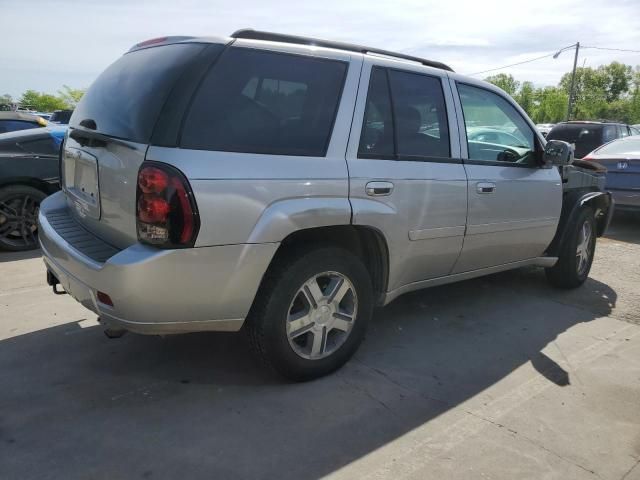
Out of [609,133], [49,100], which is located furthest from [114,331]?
[49,100]

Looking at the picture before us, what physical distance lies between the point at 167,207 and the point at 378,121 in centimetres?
144

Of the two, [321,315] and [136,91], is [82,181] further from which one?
[321,315]

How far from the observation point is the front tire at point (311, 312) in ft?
9.38

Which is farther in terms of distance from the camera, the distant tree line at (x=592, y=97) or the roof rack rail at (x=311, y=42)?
the distant tree line at (x=592, y=97)

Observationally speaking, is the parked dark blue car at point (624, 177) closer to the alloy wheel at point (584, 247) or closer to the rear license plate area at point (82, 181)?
the alloy wheel at point (584, 247)

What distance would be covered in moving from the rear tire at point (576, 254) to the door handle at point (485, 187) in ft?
4.57

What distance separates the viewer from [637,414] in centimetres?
301

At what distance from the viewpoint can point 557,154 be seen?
433 centimetres

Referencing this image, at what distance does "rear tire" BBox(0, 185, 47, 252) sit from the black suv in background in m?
10.7

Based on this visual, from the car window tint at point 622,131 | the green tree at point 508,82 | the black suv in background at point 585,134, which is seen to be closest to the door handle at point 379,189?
the black suv in background at point 585,134

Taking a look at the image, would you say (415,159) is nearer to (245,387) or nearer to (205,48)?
(205,48)

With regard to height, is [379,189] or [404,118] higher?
[404,118]

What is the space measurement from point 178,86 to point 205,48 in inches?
10.6

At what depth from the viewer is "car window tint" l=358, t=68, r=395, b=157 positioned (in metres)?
3.18
